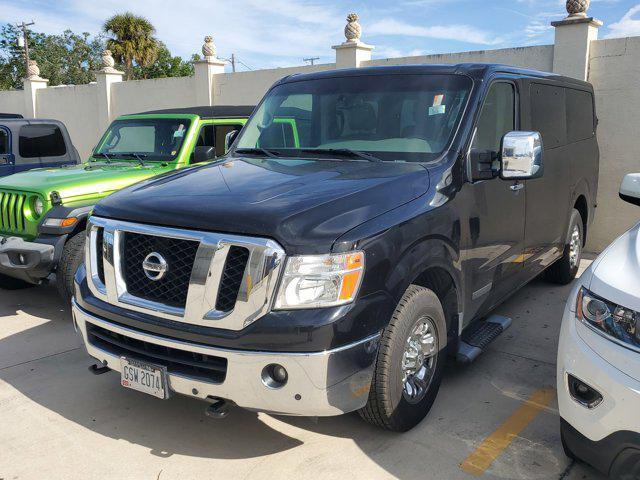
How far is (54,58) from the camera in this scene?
42875 mm

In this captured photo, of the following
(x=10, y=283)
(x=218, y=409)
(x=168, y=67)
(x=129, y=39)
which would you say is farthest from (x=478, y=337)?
(x=168, y=67)

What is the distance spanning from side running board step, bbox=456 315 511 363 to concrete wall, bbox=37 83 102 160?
42.1 ft

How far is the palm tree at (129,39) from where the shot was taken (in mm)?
29391

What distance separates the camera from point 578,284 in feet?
9.29

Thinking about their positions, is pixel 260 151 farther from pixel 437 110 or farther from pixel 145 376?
pixel 145 376

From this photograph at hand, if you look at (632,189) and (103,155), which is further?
(103,155)

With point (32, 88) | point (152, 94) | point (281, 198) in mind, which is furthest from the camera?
point (32, 88)

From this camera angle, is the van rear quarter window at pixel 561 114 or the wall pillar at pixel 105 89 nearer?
the van rear quarter window at pixel 561 114

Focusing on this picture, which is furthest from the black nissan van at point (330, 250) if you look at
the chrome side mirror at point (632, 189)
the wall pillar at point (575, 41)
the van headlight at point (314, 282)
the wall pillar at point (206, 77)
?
the wall pillar at point (206, 77)

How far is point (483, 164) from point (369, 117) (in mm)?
800

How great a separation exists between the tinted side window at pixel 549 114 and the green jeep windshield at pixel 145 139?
3.58 meters

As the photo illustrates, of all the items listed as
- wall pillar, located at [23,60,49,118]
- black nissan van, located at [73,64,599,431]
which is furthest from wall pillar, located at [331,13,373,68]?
wall pillar, located at [23,60,49,118]

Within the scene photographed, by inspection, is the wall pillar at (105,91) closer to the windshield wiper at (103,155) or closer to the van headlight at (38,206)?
the windshield wiper at (103,155)

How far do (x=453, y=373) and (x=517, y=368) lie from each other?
1.69 ft
